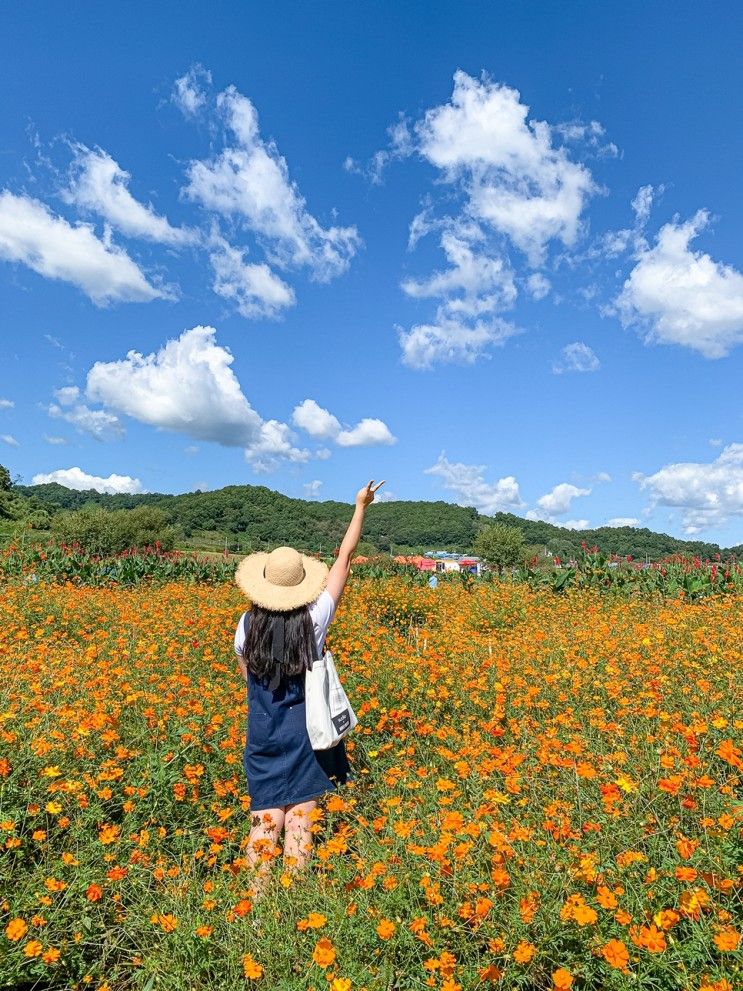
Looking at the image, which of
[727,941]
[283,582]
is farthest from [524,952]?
[283,582]

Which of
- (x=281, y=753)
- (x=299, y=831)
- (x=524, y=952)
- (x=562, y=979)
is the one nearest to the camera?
(x=562, y=979)

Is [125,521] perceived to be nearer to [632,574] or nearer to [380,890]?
[632,574]

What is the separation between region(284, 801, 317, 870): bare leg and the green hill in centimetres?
3425

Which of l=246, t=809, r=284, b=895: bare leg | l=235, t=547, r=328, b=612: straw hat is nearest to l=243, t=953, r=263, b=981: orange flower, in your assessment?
l=246, t=809, r=284, b=895: bare leg

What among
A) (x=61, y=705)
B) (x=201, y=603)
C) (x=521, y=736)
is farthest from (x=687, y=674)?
(x=201, y=603)

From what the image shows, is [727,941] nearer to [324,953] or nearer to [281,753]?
[324,953]

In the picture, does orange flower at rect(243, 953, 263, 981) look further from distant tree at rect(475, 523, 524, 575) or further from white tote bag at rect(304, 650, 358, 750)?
distant tree at rect(475, 523, 524, 575)

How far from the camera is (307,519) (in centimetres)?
5122

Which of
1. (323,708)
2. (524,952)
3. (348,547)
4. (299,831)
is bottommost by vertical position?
(299,831)

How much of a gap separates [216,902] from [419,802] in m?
1.09

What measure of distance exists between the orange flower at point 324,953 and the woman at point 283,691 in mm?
1230

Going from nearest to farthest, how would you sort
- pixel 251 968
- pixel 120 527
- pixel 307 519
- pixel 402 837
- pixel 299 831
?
pixel 251 968 → pixel 402 837 → pixel 299 831 → pixel 120 527 → pixel 307 519

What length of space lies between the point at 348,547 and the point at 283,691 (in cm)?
80

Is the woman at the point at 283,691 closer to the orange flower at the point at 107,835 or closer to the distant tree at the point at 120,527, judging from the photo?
Result: the orange flower at the point at 107,835
